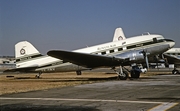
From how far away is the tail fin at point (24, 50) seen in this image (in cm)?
2900

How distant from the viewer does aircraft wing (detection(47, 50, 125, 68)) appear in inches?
913

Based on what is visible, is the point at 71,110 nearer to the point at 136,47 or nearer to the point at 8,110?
the point at 8,110

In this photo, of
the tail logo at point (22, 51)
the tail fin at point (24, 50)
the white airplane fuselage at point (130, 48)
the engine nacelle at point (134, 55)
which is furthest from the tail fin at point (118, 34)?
the engine nacelle at point (134, 55)

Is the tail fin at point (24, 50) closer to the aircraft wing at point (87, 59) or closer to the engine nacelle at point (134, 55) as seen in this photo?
the aircraft wing at point (87, 59)

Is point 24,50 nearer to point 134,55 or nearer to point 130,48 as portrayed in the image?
point 130,48

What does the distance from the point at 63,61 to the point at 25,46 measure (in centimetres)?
492

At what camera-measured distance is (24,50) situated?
95.1 feet

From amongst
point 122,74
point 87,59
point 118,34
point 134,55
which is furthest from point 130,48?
point 118,34

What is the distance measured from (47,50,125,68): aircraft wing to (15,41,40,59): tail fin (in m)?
5.70

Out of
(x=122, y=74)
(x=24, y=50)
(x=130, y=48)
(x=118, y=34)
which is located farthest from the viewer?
(x=118, y=34)

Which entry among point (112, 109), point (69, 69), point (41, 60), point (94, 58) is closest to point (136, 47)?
point (94, 58)

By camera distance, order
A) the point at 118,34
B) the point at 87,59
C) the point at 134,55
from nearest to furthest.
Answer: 1. the point at 134,55
2. the point at 87,59
3. the point at 118,34

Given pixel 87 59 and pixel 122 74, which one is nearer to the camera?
pixel 87 59

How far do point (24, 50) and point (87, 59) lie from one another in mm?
8093
